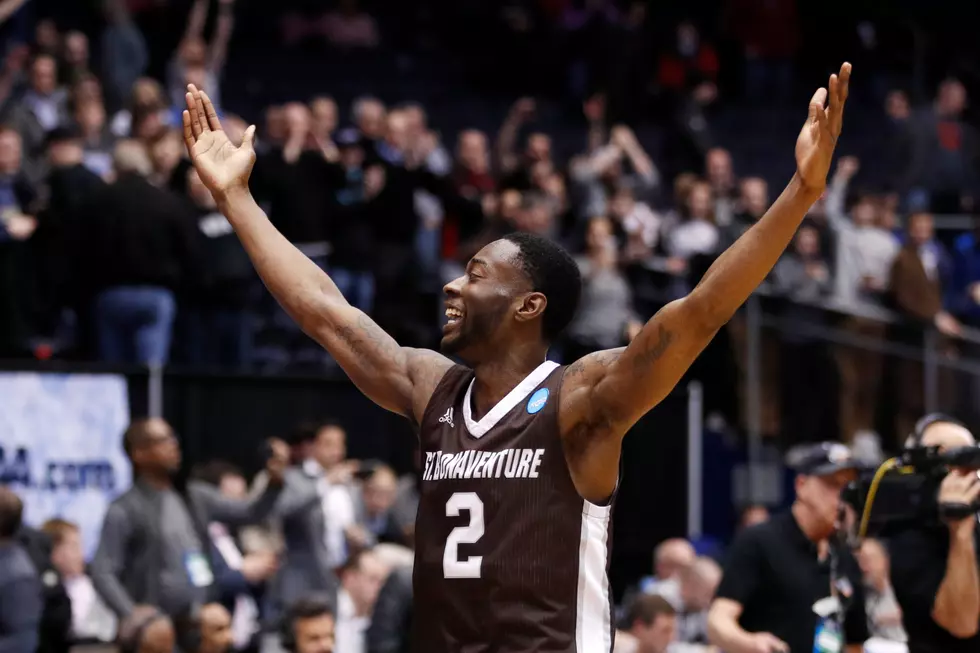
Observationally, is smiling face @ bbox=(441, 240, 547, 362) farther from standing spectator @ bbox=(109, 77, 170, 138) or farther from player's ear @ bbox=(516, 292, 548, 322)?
standing spectator @ bbox=(109, 77, 170, 138)

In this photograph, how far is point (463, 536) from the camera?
14.9 ft

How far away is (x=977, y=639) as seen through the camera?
21.8 feet

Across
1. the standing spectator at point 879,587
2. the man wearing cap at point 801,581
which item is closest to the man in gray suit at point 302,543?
the standing spectator at point 879,587

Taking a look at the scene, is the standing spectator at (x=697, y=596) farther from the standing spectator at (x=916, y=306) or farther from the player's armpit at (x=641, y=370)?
the player's armpit at (x=641, y=370)

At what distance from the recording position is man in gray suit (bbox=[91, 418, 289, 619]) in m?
9.16

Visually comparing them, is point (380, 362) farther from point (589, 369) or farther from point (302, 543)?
point (302, 543)

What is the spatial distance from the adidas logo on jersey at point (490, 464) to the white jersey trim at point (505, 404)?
0.27 feet

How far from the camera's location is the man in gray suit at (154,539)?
916 centimetres

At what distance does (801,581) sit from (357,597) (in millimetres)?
3599

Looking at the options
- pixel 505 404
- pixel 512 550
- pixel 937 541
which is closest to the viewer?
pixel 512 550

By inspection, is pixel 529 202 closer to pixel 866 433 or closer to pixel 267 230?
pixel 866 433

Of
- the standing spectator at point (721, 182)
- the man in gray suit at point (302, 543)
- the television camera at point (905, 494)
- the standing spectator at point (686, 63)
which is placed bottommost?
the man in gray suit at point (302, 543)

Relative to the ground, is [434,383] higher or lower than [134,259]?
lower

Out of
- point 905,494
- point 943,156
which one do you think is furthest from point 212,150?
point 943,156
